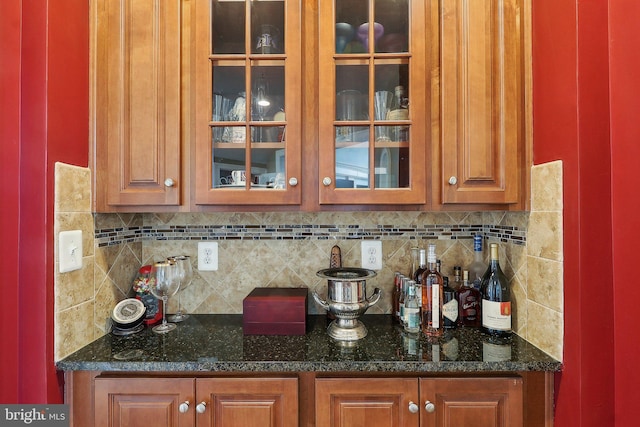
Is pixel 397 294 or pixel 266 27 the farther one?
pixel 397 294

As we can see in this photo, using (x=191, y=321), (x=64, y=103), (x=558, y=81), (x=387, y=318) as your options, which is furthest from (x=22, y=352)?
(x=558, y=81)

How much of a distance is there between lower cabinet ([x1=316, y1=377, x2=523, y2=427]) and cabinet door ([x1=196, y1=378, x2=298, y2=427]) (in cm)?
11

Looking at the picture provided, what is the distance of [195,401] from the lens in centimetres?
99

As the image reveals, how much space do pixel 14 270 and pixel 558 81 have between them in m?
1.69

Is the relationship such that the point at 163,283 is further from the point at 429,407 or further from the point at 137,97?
the point at 429,407

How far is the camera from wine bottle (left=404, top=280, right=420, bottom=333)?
1.21 meters

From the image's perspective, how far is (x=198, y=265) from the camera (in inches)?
58.1

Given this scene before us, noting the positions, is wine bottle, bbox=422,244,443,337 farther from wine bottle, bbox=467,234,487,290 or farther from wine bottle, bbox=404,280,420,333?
wine bottle, bbox=467,234,487,290

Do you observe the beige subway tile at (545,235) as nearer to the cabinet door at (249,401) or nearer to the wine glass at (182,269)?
the cabinet door at (249,401)

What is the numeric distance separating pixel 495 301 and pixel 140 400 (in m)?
1.23

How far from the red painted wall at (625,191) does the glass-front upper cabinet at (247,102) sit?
2.99 feet

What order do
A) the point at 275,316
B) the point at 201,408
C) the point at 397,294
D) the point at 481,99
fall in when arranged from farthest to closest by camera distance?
the point at 397,294 < the point at 275,316 < the point at 481,99 < the point at 201,408

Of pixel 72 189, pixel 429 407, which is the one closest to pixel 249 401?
pixel 429 407

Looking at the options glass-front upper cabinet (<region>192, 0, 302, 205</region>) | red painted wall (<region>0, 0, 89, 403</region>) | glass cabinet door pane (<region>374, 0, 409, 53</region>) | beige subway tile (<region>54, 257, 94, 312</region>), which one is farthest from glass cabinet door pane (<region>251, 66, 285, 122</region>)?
beige subway tile (<region>54, 257, 94, 312</region>)
